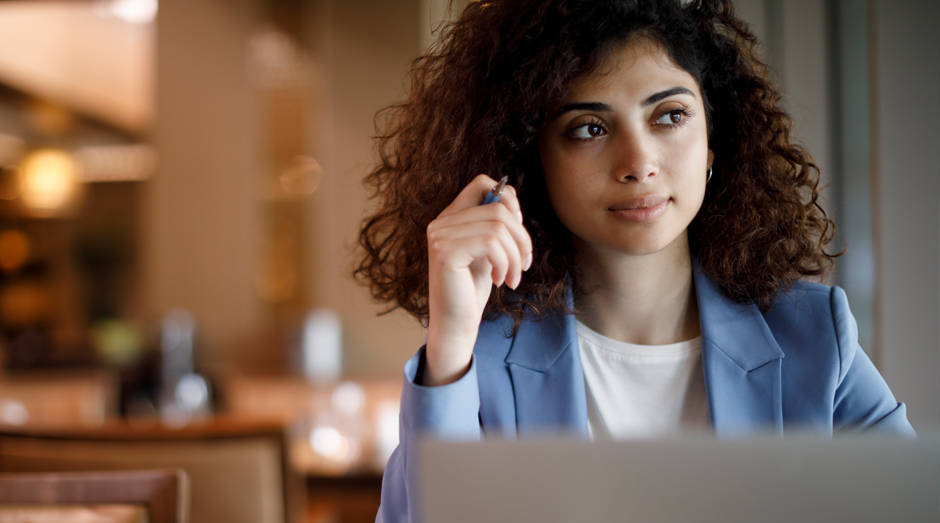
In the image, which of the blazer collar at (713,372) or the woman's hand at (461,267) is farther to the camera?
the blazer collar at (713,372)

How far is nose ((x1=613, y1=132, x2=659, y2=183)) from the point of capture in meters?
0.85

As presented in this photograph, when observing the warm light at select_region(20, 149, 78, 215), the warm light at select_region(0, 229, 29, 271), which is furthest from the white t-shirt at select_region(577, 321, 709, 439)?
the warm light at select_region(0, 229, 29, 271)

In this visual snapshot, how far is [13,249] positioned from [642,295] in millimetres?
7683

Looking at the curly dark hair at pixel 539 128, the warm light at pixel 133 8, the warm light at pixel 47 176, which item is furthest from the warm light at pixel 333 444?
the warm light at pixel 47 176

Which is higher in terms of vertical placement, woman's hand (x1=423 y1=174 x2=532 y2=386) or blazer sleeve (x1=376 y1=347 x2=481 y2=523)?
woman's hand (x1=423 y1=174 x2=532 y2=386)

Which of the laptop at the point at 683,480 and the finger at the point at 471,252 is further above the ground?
the finger at the point at 471,252

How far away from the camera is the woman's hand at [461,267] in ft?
2.60

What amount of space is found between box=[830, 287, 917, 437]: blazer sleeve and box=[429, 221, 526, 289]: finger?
450mm

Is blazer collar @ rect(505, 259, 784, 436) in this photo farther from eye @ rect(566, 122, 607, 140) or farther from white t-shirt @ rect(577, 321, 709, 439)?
eye @ rect(566, 122, 607, 140)

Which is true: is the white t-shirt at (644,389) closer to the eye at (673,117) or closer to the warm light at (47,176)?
the eye at (673,117)

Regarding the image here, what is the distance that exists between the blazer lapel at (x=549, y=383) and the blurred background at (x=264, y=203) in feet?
0.97

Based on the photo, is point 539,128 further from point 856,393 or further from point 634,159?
point 856,393

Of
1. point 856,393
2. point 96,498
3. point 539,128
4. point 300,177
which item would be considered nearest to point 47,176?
point 300,177

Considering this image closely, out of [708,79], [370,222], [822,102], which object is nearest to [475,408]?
[370,222]
